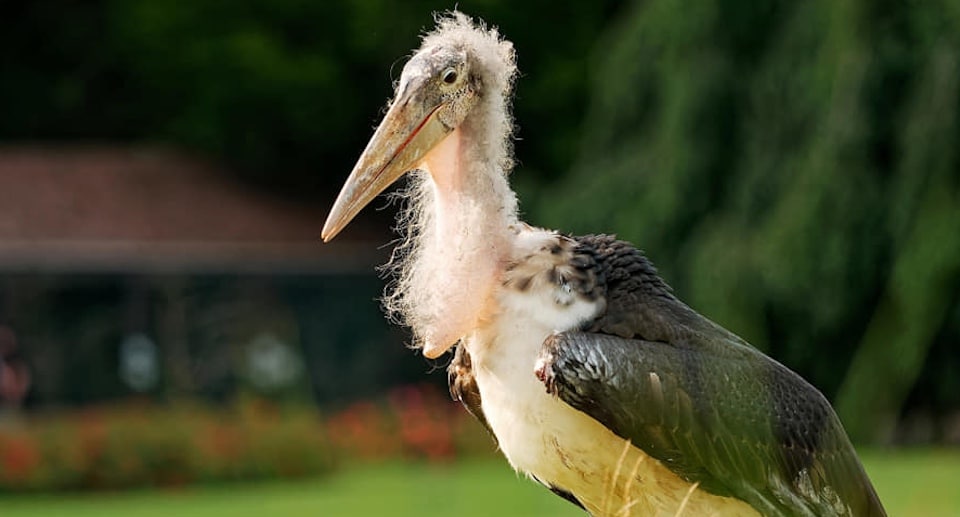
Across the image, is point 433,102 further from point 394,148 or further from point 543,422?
point 543,422

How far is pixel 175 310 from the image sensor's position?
21500 millimetres

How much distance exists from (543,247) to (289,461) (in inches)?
479

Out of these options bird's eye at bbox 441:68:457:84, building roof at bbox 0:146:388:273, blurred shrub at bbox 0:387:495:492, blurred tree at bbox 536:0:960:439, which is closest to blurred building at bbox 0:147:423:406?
building roof at bbox 0:146:388:273

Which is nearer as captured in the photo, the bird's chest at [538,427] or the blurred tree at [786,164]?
the bird's chest at [538,427]

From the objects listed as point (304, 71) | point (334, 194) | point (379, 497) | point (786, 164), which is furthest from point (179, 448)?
point (334, 194)

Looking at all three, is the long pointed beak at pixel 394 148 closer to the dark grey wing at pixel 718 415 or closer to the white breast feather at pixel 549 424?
the white breast feather at pixel 549 424

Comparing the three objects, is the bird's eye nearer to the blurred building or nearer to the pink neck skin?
A: the pink neck skin

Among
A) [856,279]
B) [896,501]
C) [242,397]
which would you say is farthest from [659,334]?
[242,397]

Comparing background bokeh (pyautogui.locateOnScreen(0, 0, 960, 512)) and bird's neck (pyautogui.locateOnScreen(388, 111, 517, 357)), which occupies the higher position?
background bokeh (pyautogui.locateOnScreen(0, 0, 960, 512))

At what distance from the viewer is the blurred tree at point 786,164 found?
1102 cm

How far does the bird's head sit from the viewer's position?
404 centimetres

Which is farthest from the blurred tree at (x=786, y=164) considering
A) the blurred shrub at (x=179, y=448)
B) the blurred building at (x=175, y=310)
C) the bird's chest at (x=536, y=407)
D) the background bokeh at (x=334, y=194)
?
the bird's chest at (x=536, y=407)

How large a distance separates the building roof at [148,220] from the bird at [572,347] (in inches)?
688

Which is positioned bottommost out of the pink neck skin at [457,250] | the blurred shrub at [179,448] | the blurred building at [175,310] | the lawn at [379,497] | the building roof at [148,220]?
the pink neck skin at [457,250]
